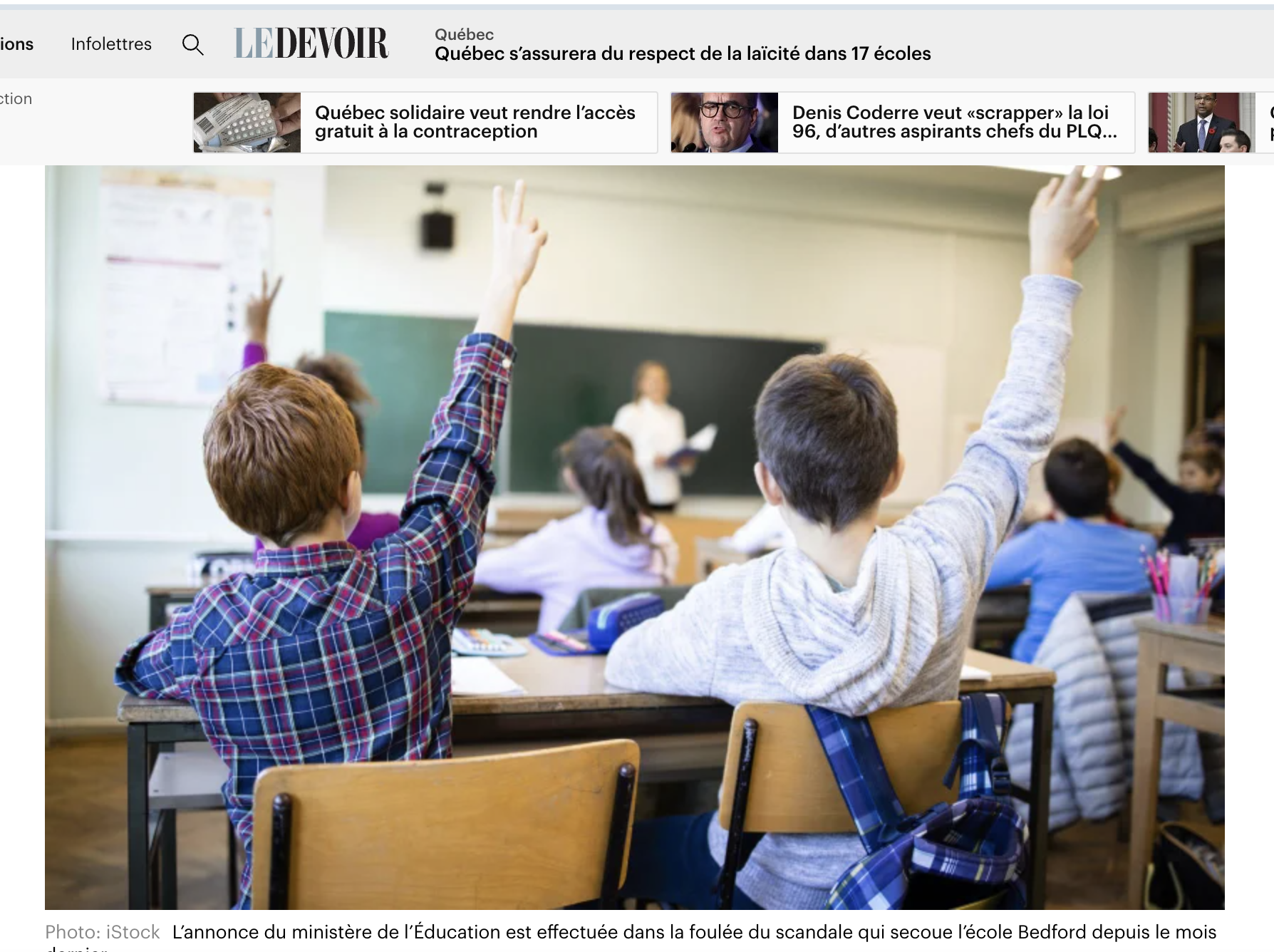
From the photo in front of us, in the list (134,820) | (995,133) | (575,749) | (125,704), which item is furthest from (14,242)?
(995,133)

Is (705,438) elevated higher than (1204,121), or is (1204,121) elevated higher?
(1204,121)

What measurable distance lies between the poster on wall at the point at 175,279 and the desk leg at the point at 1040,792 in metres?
2.79

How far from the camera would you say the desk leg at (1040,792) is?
1581 millimetres

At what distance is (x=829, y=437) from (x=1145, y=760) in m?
1.47

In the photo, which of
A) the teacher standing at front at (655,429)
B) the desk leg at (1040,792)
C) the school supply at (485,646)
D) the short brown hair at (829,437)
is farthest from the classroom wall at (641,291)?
the desk leg at (1040,792)

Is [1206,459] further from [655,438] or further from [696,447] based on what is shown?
[655,438]

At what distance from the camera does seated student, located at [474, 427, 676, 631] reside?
2.41 m

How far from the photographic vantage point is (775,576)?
1.17 meters

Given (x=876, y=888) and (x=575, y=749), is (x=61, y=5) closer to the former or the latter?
(x=575, y=749)

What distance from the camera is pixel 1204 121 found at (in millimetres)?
1163

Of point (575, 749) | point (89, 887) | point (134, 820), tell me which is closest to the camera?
point (575, 749)

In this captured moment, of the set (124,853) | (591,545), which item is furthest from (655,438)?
(124,853)
